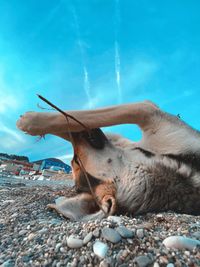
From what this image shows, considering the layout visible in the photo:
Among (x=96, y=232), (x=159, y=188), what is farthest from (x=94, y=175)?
(x=96, y=232)

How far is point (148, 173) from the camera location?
11.1ft

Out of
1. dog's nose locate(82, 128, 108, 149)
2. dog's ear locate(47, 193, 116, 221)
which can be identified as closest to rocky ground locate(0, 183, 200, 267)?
dog's ear locate(47, 193, 116, 221)

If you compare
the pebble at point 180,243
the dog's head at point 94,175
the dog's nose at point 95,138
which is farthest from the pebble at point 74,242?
the dog's nose at point 95,138

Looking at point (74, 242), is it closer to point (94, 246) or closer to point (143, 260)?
point (94, 246)

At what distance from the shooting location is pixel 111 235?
196 centimetres

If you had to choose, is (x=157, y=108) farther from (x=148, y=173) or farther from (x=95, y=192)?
(x=95, y=192)

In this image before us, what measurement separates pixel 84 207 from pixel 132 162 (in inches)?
30.6

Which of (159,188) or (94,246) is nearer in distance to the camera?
(94,246)

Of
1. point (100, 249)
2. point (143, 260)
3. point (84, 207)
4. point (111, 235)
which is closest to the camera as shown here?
point (143, 260)

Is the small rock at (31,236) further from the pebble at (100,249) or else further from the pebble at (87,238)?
the pebble at (100,249)

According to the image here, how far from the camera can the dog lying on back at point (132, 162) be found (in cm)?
334

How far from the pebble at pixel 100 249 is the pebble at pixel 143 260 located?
0.20 metres

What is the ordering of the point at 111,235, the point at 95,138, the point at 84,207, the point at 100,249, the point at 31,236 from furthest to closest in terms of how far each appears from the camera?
the point at 95,138 < the point at 84,207 < the point at 31,236 < the point at 111,235 < the point at 100,249

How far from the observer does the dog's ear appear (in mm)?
3211
